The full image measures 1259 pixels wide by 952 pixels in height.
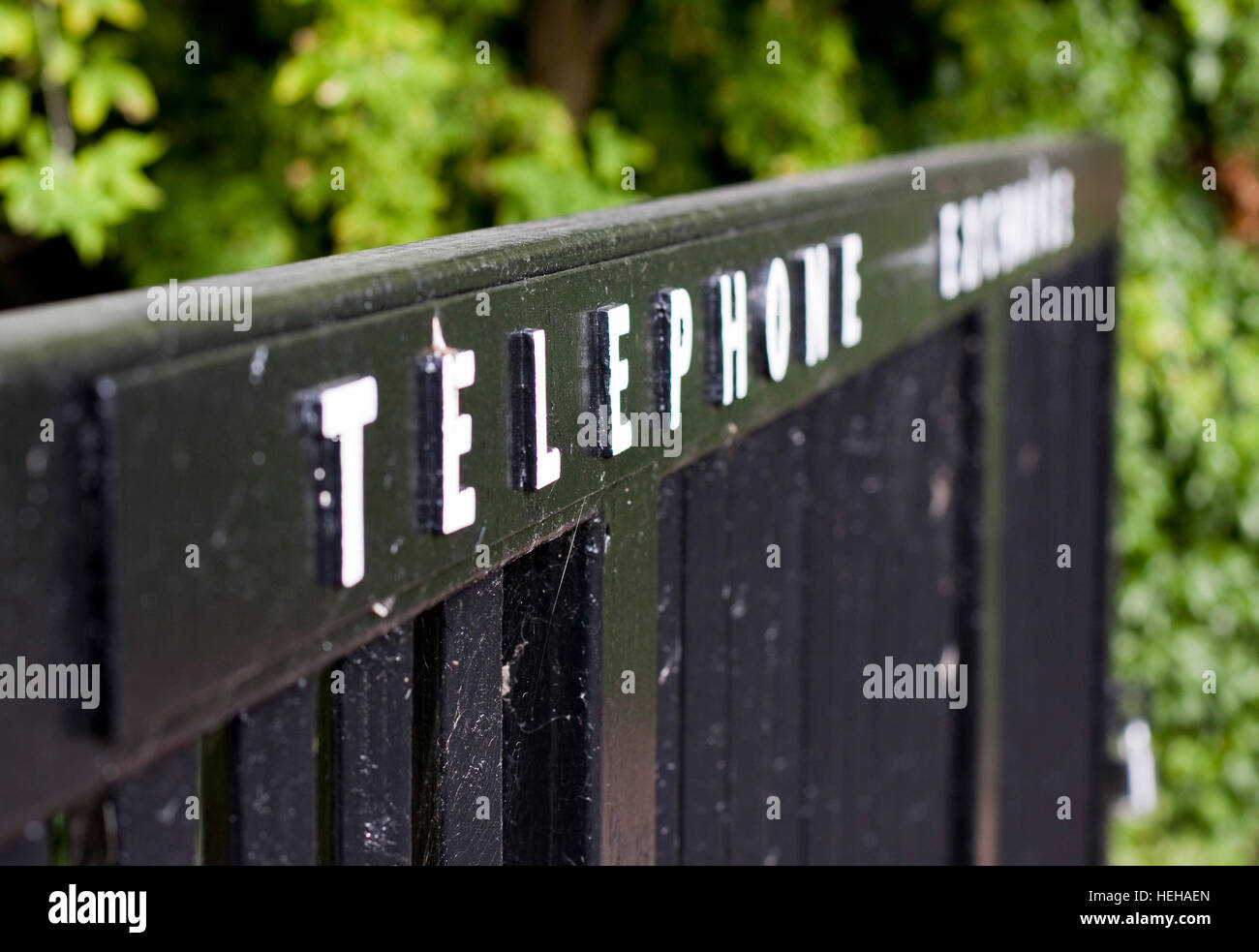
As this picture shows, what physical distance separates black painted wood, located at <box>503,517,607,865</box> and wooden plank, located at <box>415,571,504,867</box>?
2.8 inches

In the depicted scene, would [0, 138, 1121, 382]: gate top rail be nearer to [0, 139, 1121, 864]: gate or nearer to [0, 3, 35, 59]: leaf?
[0, 139, 1121, 864]: gate

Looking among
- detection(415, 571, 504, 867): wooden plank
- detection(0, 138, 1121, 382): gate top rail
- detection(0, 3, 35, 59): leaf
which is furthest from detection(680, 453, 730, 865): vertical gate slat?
detection(0, 3, 35, 59): leaf

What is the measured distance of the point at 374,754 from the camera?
0.88 metres

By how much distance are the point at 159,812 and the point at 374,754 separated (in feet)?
0.54

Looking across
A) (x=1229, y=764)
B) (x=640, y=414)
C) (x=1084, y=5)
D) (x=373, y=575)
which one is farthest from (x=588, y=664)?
(x=1229, y=764)

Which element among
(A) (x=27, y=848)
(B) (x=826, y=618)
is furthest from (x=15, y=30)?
(A) (x=27, y=848)

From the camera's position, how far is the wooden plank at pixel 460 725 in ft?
3.07

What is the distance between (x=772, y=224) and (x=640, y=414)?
1.06ft

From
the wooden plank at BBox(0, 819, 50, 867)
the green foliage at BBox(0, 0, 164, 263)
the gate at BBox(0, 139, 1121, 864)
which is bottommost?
the wooden plank at BBox(0, 819, 50, 867)

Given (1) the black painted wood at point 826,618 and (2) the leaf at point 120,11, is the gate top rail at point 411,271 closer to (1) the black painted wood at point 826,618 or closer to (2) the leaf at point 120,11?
(1) the black painted wood at point 826,618

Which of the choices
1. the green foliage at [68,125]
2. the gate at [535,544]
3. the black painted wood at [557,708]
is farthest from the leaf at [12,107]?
the black painted wood at [557,708]

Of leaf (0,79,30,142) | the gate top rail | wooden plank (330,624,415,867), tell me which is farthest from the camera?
leaf (0,79,30,142)

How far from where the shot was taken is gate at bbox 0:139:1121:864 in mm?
621

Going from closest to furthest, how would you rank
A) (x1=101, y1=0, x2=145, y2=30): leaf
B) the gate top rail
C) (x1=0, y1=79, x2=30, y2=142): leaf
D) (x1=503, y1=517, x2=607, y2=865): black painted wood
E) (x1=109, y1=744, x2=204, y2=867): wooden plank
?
the gate top rail, (x1=109, y1=744, x2=204, y2=867): wooden plank, (x1=503, y1=517, x2=607, y2=865): black painted wood, (x1=101, y1=0, x2=145, y2=30): leaf, (x1=0, y1=79, x2=30, y2=142): leaf
